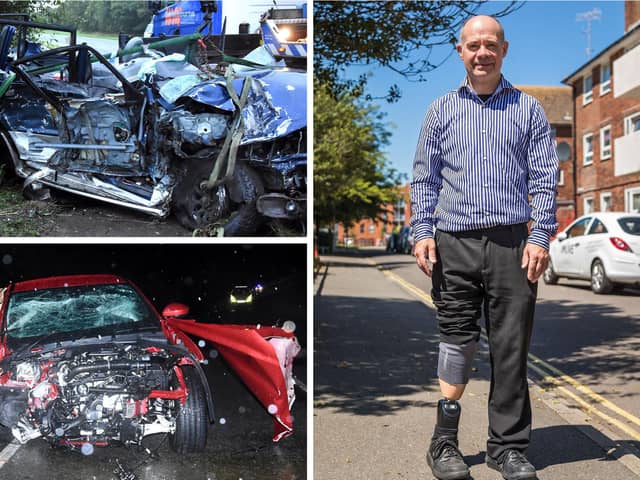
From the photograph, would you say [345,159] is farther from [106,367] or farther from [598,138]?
[106,367]

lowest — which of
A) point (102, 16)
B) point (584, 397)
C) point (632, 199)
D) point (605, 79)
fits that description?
point (584, 397)

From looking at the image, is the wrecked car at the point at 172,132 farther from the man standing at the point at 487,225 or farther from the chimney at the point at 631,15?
the chimney at the point at 631,15

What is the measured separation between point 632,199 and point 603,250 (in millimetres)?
15430

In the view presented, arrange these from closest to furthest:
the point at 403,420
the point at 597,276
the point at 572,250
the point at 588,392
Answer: the point at 403,420
the point at 588,392
the point at 597,276
the point at 572,250

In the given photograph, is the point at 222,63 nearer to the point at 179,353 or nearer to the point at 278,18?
the point at 278,18

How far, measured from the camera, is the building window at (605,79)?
29.2m

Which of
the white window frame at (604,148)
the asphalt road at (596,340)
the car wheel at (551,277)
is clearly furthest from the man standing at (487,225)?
the white window frame at (604,148)

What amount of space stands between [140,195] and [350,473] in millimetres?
1763

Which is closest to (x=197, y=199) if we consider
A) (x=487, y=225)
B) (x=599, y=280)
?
(x=487, y=225)

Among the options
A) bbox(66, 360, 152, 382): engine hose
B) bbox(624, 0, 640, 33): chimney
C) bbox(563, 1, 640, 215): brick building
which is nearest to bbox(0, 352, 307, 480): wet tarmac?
bbox(66, 360, 152, 382): engine hose

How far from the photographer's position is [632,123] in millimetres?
27219

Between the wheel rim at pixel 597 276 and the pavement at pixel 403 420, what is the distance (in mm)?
6254

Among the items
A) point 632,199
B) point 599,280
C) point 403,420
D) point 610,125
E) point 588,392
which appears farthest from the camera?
point 610,125

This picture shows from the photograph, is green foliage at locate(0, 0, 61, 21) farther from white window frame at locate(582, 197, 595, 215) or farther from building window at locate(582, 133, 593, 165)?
building window at locate(582, 133, 593, 165)
